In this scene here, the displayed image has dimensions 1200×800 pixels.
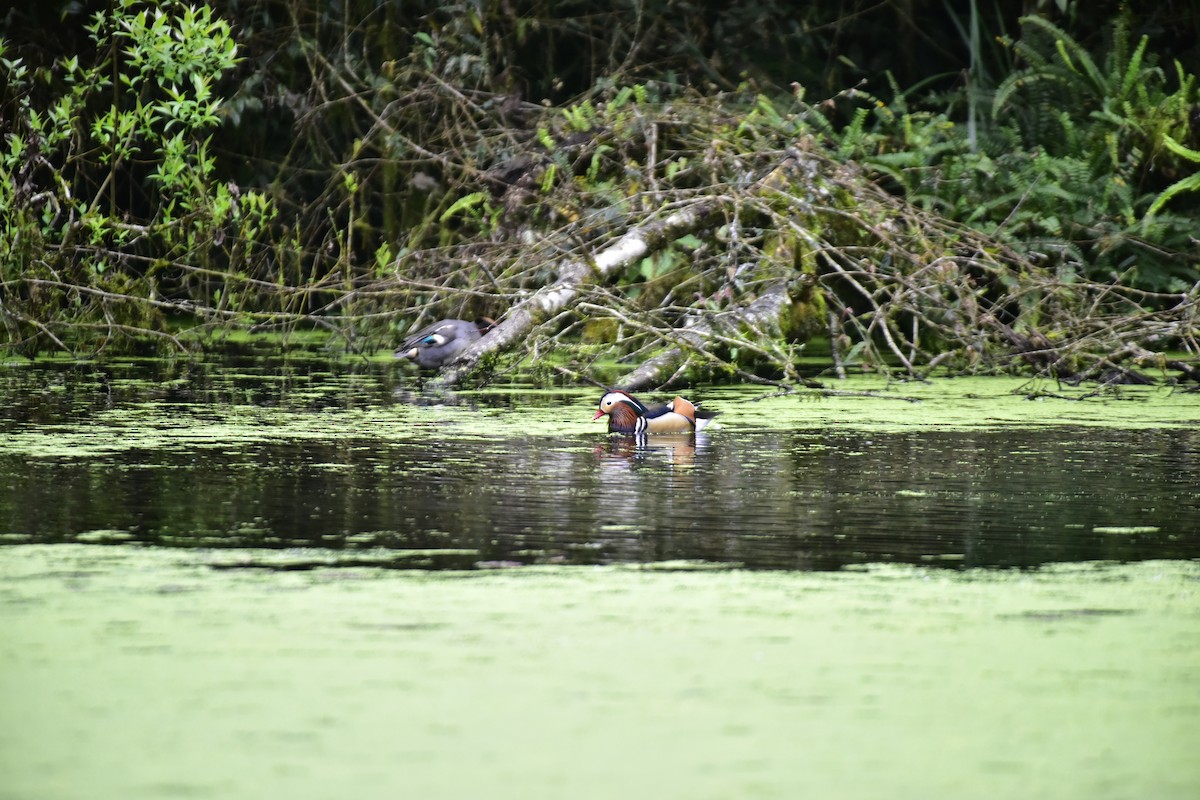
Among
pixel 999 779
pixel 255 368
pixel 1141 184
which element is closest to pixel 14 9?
pixel 255 368

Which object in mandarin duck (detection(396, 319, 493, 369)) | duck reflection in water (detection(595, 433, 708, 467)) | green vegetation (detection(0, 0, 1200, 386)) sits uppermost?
green vegetation (detection(0, 0, 1200, 386))

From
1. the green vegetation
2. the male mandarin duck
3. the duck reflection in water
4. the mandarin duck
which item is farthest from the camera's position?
the mandarin duck

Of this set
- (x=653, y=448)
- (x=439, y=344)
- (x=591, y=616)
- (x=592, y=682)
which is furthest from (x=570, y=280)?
(x=592, y=682)

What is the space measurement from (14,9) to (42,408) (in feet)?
21.3

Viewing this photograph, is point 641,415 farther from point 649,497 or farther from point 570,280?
point 570,280

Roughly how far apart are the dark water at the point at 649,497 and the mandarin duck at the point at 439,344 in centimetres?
264

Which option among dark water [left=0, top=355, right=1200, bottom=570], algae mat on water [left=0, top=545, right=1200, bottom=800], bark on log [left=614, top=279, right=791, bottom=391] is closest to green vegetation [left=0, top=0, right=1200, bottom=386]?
bark on log [left=614, top=279, right=791, bottom=391]

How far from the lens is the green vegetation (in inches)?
364

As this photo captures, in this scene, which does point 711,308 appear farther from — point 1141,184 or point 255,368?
point 1141,184

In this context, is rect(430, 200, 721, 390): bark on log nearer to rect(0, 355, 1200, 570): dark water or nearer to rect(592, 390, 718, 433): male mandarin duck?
rect(592, 390, 718, 433): male mandarin duck

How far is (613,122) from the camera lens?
1079 cm

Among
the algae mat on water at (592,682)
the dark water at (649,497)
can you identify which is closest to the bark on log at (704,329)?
the dark water at (649,497)

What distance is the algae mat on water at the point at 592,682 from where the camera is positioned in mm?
2637

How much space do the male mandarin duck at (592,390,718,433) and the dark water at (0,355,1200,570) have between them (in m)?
0.13
